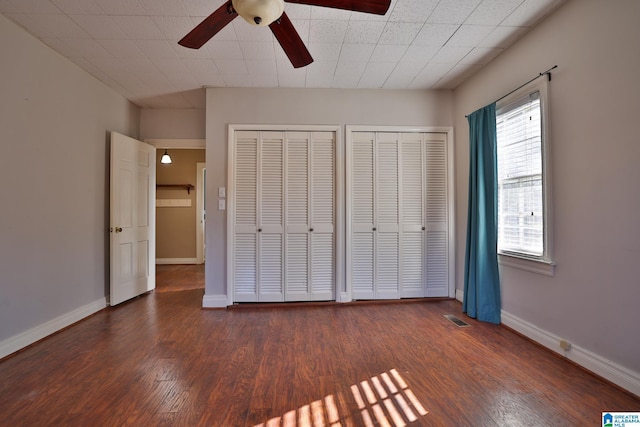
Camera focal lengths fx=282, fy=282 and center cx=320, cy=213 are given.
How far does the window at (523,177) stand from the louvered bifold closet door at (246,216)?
265cm

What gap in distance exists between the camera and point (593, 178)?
1.91 m

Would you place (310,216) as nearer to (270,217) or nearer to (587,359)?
(270,217)

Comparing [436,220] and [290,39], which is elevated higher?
[290,39]

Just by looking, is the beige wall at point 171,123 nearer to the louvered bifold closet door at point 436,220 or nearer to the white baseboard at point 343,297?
the white baseboard at point 343,297

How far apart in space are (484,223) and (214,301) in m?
3.09

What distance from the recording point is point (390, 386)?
1.79m

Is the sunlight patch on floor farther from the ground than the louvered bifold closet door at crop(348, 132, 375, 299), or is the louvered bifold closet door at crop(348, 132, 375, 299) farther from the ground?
the louvered bifold closet door at crop(348, 132, 375, 299)

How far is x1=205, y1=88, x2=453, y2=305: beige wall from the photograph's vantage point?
3363 millimetres

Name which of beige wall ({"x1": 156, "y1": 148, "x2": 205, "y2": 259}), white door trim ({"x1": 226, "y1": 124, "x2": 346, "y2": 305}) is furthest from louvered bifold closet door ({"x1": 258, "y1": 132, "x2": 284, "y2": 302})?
beige wall ({"x1": 156, "y1": 148, "x2": 205, "y2": 259})

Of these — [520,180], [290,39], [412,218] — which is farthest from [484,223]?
[290,39]

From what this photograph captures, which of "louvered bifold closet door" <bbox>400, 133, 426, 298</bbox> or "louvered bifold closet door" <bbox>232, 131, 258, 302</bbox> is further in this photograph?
"louvered bifold closet door" <bbox>400, 133, 426, 298</bbox>

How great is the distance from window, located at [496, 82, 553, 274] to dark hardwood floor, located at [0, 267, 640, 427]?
0.83 m

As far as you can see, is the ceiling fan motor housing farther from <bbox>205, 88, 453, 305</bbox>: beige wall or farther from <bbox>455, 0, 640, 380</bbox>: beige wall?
<bbox>455, 0, 640, 380</bbox>: beige wall

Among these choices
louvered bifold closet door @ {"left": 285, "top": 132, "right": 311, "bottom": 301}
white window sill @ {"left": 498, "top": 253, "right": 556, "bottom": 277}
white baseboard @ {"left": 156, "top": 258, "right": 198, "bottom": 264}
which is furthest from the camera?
white baseboard @ {"left": 156, "top": 258, "right": 198, "bottom": 264}
